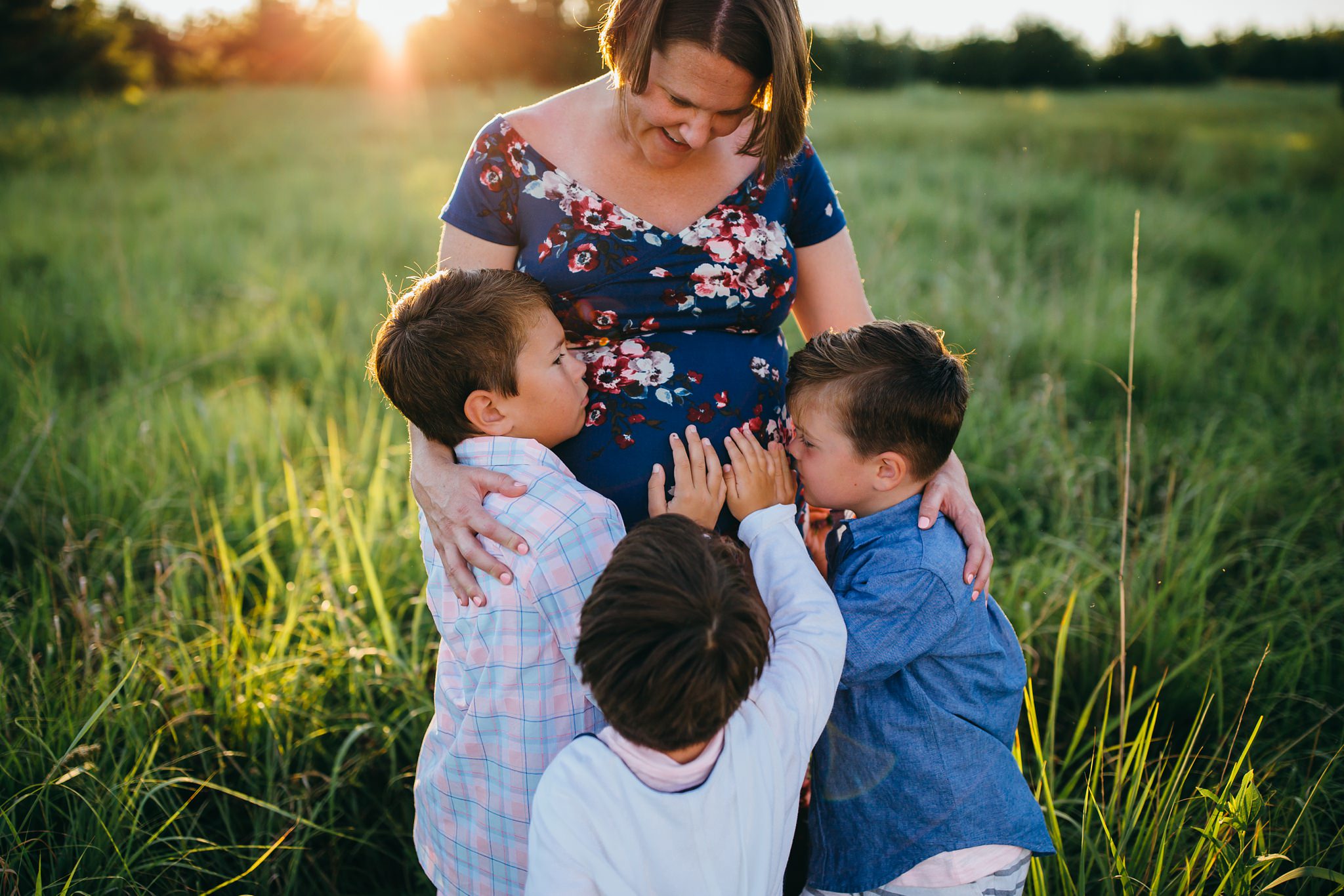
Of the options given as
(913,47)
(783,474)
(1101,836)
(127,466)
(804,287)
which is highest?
(913,47)

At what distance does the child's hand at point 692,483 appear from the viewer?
5.25ft

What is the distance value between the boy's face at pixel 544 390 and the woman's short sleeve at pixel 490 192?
1.00 ft

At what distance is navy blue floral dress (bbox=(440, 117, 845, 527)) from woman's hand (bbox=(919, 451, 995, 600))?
384 mm

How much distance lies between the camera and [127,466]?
9.71ft

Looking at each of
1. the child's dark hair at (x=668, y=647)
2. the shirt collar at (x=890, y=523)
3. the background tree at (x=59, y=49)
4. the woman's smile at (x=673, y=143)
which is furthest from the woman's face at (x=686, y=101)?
the background tree at (x=59, y=49)

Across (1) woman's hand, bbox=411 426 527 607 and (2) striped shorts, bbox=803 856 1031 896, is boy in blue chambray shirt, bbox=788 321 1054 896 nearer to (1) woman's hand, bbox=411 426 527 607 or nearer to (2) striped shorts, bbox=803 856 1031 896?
(2) striped shorts, bbox=803 856 1031 896

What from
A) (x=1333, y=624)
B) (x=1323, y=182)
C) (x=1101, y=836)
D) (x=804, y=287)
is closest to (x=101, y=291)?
(x=804, y=287)

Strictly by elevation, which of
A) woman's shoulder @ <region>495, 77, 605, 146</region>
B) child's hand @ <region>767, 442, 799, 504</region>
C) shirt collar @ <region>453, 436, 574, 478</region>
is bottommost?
child's hand @ <region>767, 442, 799, 504</region>

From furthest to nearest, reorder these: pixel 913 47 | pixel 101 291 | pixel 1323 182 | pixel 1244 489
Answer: pixel 913 47, pixel 1323 182, pixel 101 291, pixel 1244 489

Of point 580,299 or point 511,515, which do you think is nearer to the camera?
point 511,515

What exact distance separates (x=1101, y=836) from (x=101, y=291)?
5625 millimetres

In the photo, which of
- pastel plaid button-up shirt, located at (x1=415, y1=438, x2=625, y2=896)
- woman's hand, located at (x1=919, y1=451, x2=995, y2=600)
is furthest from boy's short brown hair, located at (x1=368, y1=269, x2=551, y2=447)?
woman's hand, located at (x1=919, y1=451, x2=995, y2=600)

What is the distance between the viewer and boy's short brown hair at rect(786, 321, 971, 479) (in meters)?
1.53

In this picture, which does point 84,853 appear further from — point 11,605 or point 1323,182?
point 1323,182
